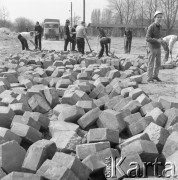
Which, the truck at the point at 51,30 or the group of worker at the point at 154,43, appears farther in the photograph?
the truck at the point at 51,30

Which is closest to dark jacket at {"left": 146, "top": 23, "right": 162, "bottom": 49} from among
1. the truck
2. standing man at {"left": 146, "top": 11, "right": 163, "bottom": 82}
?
standing man at {"left": 146, "top": 11, "right": 163, "bottom": 82}

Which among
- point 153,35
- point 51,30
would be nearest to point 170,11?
point 51,30

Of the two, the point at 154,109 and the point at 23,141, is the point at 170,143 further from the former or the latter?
the point at 23,141

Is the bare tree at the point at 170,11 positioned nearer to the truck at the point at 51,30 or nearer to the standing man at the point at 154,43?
the truck at the point at 51,30

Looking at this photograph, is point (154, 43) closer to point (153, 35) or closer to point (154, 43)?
point (154, 43)

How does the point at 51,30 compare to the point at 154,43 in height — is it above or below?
above

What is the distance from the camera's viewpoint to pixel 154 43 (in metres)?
5.85

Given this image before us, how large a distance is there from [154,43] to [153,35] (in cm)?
17

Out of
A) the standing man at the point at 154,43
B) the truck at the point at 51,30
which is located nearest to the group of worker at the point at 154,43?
the standing man at the point at 154,43

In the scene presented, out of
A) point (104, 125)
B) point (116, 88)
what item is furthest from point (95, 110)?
point (116, 88)

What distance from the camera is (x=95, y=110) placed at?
3.68m

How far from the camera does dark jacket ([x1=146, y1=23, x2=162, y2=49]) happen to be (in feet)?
18.9

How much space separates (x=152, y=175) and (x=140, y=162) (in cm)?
20

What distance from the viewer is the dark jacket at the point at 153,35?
5.77 metres
